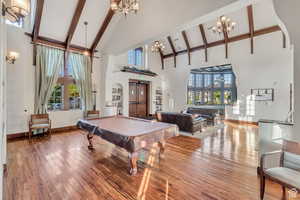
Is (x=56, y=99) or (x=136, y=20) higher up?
(x=136, y=20)

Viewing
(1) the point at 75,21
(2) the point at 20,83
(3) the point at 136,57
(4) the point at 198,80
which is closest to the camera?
(2) the point at 20,83

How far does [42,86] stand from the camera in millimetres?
5336

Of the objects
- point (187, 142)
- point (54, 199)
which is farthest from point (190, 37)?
point (54, 199)

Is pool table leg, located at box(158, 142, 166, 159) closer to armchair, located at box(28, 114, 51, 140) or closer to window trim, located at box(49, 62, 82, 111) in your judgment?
armchair, located at box(28, 114, 51, 140)

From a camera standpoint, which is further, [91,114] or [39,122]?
[91,114]

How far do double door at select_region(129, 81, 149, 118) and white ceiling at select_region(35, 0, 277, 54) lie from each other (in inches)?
110

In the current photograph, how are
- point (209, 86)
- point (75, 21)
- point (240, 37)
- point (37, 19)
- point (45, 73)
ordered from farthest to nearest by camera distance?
point (209, 86), point (240, 37), point (45, 73), point (75, 21), point (37, 19)

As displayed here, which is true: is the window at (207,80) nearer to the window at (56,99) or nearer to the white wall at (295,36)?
the white wall at (295,36)

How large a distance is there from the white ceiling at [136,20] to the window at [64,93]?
1474 millimetres

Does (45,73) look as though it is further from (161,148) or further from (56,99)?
(161,148)

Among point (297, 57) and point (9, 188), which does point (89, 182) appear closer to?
point (9, 188)

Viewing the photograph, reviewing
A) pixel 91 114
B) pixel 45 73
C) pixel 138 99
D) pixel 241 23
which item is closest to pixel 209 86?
pixel 241 23

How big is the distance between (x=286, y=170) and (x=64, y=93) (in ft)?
23.1

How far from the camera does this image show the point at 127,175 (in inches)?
104
